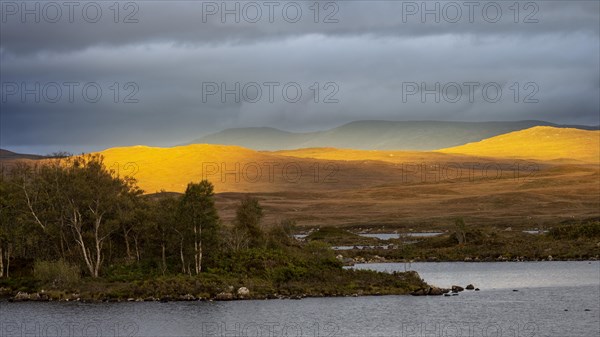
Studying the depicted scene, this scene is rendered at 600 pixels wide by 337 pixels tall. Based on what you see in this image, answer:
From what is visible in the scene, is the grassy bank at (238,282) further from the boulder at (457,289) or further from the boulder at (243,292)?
the boulder at (457,289)

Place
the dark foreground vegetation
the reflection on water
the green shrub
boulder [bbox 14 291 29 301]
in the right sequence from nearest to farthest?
the reflection on water < the dark foreground vegetation < boulder [bbox 14 291 29 301] < the green shrub

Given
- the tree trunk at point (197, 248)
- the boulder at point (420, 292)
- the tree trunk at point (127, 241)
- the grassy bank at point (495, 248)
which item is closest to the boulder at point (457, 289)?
the boulder at point (420, 292)

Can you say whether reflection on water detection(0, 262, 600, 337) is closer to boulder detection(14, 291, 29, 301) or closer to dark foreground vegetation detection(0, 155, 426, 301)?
boulder detection(14, 291, 29, 301)

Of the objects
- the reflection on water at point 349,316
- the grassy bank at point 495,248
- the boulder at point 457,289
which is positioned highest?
the grassy bank at point 495,248

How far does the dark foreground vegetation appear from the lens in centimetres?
6056

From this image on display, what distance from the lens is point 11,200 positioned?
6831 cm

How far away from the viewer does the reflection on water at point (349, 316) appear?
46250mm

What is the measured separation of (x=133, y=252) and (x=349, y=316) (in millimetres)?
26904

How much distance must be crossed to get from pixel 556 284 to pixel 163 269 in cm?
2872

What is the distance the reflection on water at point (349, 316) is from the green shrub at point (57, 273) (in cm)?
431

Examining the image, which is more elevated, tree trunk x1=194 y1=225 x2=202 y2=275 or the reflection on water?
tree trunk x1=194 y1=225 x2=202 y2=275

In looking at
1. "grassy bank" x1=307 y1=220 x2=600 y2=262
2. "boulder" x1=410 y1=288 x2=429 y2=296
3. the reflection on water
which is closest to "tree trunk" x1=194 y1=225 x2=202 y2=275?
the reflection on water

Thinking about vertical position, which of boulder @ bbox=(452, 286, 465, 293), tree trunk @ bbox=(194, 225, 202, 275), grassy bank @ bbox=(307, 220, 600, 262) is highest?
tree trunk @ bbox=(194, 225, 202, 275)

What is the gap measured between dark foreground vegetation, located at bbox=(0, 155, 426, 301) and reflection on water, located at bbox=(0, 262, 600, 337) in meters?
2.77
